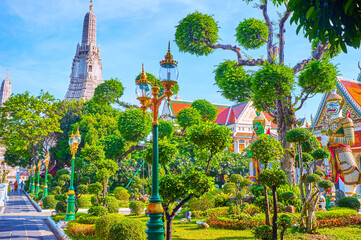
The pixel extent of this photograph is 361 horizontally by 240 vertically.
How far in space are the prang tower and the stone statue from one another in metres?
77.1

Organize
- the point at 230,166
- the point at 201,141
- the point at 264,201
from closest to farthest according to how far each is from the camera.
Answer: the point at 201,141 → the point at 264,201 → the point at 230,166

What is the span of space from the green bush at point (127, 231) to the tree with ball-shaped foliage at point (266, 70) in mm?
8780

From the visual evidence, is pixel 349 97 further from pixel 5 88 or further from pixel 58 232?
pixel 5 88

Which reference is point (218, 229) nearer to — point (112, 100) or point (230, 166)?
point (230, 166)

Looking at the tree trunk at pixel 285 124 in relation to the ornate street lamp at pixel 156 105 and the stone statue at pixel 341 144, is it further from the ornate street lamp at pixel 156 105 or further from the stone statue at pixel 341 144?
the ornate street lamp at pixel 156 105

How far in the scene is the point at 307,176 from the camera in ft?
31.1

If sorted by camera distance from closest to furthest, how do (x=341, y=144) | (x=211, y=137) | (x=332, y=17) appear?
(x=332, y=17) → (x=211, y=137) → (x=341, y=144)

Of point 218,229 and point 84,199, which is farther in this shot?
point 84,199

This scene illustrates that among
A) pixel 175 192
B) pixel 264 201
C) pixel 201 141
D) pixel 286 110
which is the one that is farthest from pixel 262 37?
pixel 175 192

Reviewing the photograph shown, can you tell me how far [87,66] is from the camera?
89.8 m

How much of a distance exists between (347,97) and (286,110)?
7.29 m

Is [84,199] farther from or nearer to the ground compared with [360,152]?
nearer to the ground

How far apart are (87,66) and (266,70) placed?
82544 millimetres

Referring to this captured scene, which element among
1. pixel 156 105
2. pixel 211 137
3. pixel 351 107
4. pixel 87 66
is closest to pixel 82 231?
pixel 211 137
